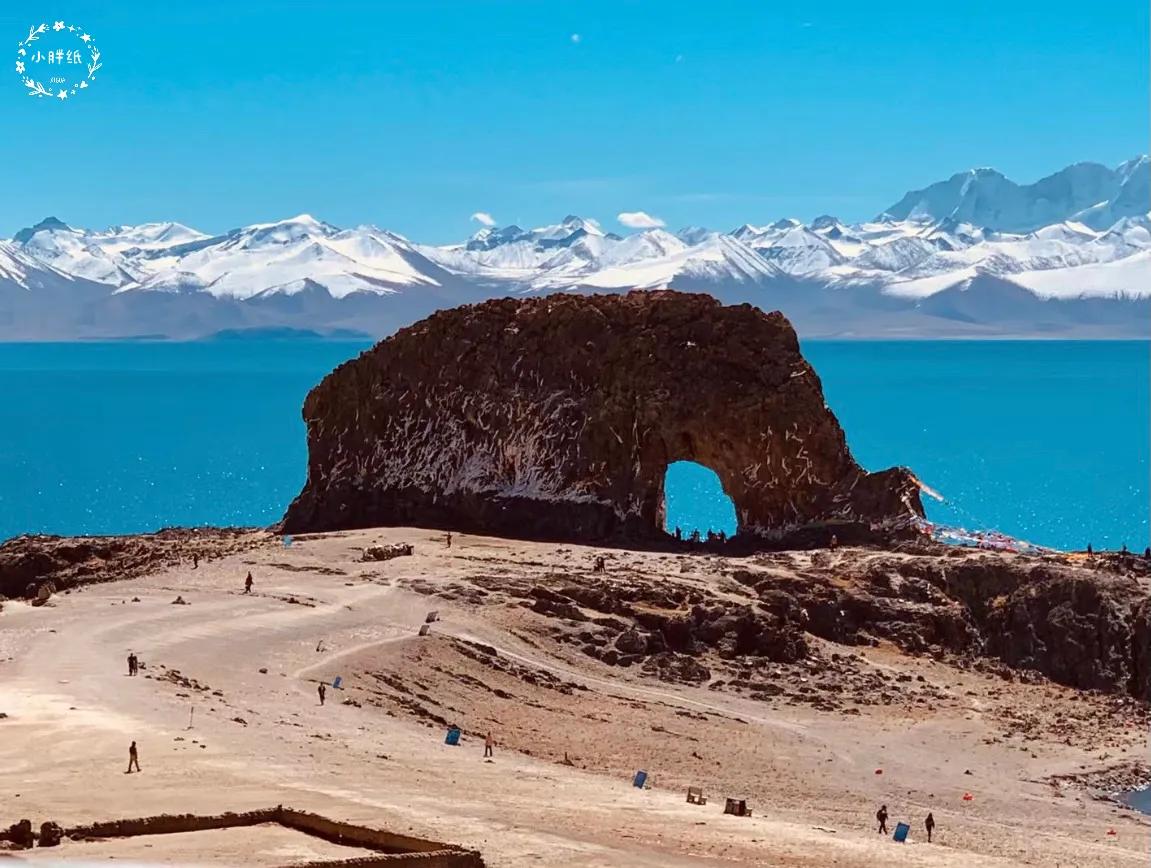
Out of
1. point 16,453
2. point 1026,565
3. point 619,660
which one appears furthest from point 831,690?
point 16,453

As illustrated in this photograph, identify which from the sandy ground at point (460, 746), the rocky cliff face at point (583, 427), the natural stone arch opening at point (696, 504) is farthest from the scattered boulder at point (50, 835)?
the natural stone arch opening at point (696, 504)

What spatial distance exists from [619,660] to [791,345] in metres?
18.7

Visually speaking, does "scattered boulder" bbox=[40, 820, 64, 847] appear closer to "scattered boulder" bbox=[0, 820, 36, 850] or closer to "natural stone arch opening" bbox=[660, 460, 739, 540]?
"scattered boulder" bbox=[0, 820, 36, 850]

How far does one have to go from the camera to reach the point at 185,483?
Answer: 144m

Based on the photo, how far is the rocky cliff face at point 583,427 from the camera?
65.9m

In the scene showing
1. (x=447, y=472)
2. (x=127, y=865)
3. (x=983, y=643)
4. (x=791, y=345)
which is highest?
(x=791, y=345)

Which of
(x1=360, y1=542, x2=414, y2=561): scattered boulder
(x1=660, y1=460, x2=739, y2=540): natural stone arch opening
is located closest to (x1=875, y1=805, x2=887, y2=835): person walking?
(x1=360, y1=542, x2=414, y2=561): scattered boulder

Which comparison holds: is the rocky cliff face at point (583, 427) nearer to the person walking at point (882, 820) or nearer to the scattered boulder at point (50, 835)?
the person walking at point (882, 820)

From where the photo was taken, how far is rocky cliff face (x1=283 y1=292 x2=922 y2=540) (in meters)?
65.9

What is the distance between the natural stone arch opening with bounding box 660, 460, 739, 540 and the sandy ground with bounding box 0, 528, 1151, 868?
40221 mm

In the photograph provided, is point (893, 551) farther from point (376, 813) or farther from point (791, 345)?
point (376, 813)

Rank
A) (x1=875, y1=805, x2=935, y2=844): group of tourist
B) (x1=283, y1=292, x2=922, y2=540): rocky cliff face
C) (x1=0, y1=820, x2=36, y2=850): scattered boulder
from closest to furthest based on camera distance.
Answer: (x1=0, y1=820, x2=36, y2=850): scattered boulder
(x1=875, y1=805, x2=935, y2=844): group of tourist
(x1=283, y1=292, x2=922, y2=540): rocky cliff face

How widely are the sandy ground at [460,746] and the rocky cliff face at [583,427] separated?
4.18 metres

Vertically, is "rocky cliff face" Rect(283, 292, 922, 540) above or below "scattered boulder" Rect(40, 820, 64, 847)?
above
